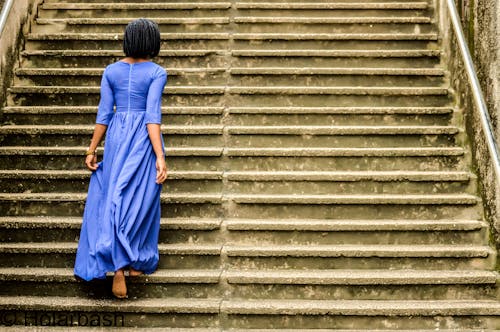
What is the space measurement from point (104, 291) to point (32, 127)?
185cm

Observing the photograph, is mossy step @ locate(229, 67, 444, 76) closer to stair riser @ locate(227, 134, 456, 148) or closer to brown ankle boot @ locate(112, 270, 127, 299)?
stair riser @ locate(227, 134, 456, 148)

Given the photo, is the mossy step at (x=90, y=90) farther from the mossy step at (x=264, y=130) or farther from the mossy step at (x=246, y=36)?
the mossy step at (x=246, y=36)

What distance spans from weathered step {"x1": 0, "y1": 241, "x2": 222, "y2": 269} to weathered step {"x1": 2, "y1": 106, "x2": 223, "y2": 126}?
1350 mm

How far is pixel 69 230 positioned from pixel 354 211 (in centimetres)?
224

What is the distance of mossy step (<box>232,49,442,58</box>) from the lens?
631cm

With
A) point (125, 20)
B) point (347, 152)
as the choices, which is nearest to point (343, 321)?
point (347, 152)

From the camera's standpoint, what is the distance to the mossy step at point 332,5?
6.89 m

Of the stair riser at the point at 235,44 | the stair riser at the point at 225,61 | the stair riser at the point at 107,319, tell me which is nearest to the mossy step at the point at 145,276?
the stair riser at the point at 107,319

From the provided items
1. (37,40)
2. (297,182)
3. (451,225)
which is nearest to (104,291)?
(297,182)

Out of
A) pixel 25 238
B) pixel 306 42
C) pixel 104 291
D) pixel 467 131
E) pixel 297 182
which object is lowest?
pixel 104 291

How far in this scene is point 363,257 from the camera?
192 inches

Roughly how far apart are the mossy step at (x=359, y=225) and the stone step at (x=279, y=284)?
1.24 feet

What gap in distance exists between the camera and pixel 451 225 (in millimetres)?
4965

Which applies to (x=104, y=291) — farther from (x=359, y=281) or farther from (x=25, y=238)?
(x=359, y=281)
